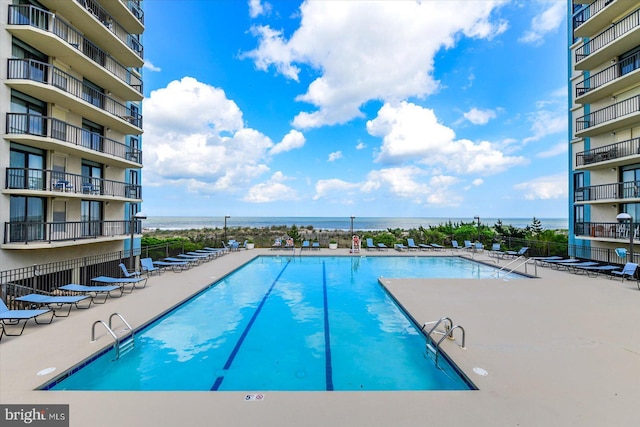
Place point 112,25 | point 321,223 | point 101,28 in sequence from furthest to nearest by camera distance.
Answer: point 321,223 < point 112,25 < point 101,28

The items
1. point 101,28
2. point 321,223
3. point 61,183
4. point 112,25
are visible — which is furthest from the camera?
point 321,223

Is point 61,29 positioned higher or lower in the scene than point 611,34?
lower

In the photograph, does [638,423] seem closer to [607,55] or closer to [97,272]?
[97,272]

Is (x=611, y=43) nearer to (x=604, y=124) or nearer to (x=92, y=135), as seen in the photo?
(x=604, y=124)

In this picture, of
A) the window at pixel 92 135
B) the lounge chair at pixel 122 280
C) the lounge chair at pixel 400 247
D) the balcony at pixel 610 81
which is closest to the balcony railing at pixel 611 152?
the balcony at pixel 610 81

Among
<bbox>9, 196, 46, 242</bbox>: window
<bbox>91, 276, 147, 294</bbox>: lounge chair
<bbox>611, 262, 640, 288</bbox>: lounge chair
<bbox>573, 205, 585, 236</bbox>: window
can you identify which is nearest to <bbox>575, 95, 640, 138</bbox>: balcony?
<bbox>573, 205, 585, 236</bbox>: window

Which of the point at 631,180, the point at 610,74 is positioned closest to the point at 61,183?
the point at 631,180

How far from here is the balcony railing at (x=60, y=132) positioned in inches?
346

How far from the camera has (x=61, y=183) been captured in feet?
31.7

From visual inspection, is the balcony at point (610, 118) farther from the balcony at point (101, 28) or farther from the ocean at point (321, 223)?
the ocean at point (321, 223)

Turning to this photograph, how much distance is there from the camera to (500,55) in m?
19.8

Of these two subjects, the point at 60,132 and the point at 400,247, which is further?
the point at 400,247

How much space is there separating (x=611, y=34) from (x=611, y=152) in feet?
17.1

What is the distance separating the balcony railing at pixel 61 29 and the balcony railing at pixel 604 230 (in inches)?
884
